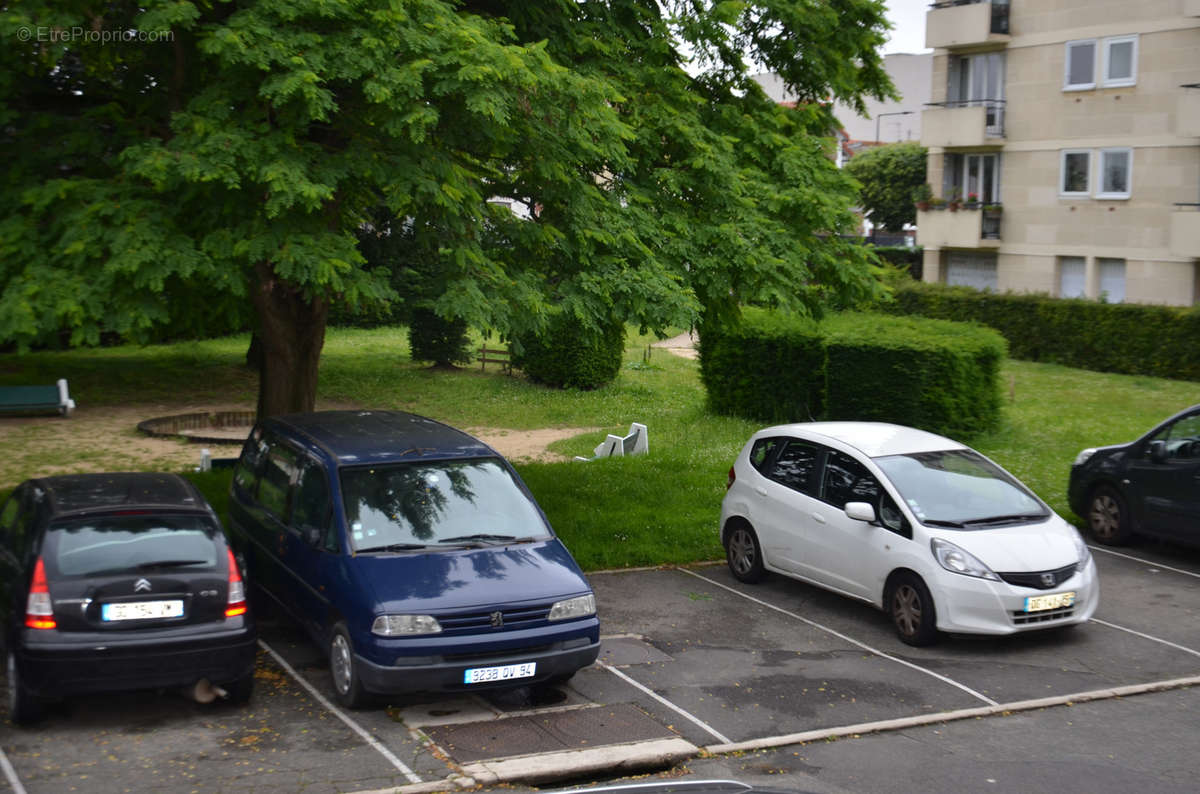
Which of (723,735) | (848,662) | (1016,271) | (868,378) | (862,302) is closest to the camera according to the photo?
(723,735)

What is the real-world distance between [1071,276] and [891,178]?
21.8 meters

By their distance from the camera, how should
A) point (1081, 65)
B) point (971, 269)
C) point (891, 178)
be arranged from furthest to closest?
point (891, 178) → point (971, 269) → point (1081, 65)

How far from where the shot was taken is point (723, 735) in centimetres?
834

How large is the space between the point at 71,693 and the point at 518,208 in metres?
7.22

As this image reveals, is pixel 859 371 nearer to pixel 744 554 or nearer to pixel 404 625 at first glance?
pixel 744 554

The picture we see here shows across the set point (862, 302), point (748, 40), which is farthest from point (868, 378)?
point (748, 40)

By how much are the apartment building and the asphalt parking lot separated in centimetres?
2314

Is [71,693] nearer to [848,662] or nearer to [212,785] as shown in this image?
[212,785]

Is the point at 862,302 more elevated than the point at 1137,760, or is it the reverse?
the point at 862,302

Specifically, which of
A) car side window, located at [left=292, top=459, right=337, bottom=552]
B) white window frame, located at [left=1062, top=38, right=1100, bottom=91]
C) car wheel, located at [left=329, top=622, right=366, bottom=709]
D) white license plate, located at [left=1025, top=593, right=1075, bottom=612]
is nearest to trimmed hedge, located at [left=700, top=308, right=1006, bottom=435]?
white license plate, located at [left=1025, top=593, right=1075, bottom=612]

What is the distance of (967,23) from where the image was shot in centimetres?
3597

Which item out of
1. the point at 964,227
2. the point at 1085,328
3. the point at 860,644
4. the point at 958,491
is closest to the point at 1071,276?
the point at 964,227

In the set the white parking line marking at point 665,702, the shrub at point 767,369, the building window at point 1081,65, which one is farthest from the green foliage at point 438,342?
the white parking line marking at point 665,702

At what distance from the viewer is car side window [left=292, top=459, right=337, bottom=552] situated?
357 inches
